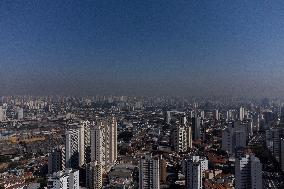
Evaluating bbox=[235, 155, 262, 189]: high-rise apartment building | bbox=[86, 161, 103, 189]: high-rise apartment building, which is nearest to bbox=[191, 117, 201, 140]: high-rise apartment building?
bbox=[86, 161, 103, 189]: high-rise apartment building

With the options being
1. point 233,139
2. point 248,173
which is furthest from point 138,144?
point 248,173

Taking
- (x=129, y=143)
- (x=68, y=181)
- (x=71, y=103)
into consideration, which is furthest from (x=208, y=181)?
(x=71, y=103)

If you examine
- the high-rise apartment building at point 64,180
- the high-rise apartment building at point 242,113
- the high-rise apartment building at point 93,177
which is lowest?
the high-rise apartment building at point 93,177

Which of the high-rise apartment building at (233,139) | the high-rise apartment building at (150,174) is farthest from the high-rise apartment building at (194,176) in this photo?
the high-rise apartment building at (233,139)

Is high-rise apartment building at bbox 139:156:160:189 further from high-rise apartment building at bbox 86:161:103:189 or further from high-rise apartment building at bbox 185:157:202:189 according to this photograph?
high-rise apartment building at bbox 86:161:103:189

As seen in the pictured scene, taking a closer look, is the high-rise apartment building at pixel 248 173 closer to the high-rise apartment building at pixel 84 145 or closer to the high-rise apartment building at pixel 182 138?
the high-rise apartment building at pixel 84 145

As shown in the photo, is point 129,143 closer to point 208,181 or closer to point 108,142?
point 108,142

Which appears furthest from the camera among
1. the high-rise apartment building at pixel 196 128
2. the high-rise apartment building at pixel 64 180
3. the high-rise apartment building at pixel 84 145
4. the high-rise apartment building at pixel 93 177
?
the high-rise apartment building at pixel 196 128
